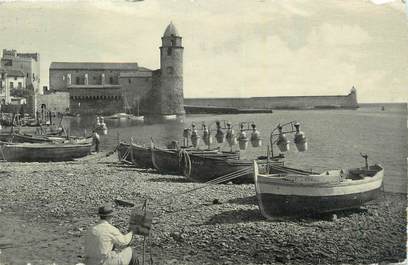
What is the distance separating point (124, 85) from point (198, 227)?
59.4 metres

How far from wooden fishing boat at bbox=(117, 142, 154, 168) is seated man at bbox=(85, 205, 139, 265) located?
38.1 feet

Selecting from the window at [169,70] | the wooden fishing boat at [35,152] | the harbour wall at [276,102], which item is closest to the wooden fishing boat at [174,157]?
the wooden fishing boat at [35,152]

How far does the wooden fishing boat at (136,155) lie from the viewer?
57.5 feet

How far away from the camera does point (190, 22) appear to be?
1209 centimetres

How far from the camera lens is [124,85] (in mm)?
66750

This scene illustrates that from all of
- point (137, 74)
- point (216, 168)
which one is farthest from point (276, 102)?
point (216, 168)

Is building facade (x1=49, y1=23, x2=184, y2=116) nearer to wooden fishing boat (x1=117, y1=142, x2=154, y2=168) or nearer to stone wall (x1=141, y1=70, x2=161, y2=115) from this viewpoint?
stone wall (x1=141, y1=70, x2=161, y2=115)

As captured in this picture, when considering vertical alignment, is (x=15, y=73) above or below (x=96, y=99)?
above

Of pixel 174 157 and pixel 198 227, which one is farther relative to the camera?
pixel 174 157

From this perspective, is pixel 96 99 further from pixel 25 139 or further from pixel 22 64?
pixel 25 139

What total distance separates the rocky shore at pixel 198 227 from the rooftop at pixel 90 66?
192ft

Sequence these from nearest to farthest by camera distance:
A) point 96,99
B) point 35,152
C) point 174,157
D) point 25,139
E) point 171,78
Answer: point 174,157
point 35,152
point 25,139
point 171,78
point 96,99

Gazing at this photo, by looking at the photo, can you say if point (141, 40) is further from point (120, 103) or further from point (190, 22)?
point (120, 103)

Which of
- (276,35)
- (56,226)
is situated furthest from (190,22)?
(56,226)
